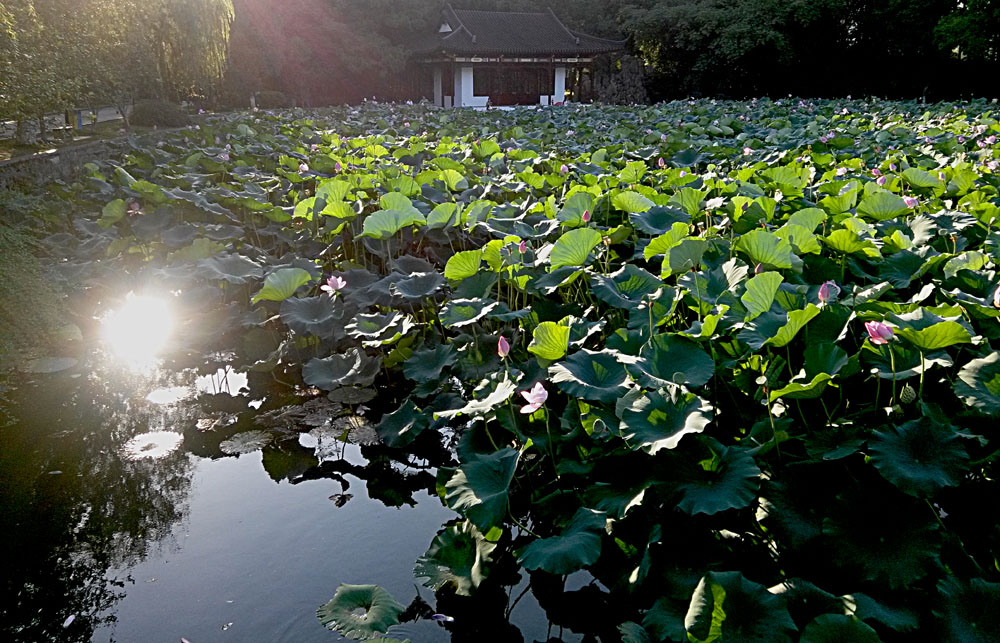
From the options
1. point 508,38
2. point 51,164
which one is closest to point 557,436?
point 51,164

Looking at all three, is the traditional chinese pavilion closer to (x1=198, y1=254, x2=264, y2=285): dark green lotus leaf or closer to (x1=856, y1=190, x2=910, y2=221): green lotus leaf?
(x1=198, y1=254, x2=264, y2=285): dark green lotus leaf

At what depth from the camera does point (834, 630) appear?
0.96 m

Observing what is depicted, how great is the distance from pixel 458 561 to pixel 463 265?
0.91m

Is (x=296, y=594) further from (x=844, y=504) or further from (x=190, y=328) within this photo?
(x=190, y=328)

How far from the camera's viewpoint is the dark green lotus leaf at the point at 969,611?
99 centimetres

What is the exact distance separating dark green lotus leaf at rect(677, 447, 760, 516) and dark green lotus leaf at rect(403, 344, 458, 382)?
1049mm

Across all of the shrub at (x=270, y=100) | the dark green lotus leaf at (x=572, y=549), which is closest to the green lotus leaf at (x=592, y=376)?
the dark green lotus leaf at (x=572, y=549)

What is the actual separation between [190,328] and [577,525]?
8.14 feet

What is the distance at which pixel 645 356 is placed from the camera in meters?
1.45

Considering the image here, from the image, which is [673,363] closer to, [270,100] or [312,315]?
[312,315]

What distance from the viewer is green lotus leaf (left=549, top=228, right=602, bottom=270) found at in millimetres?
1877

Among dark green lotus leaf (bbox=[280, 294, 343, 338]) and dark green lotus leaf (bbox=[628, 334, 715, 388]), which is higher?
dark green lotus leaf (bbox=[628, 334, 715, 388])

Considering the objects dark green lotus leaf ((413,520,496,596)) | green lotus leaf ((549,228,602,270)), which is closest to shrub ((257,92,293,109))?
green lotus leaf ((549,228,602,270))

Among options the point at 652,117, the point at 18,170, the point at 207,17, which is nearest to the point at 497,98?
the point at 207,17
